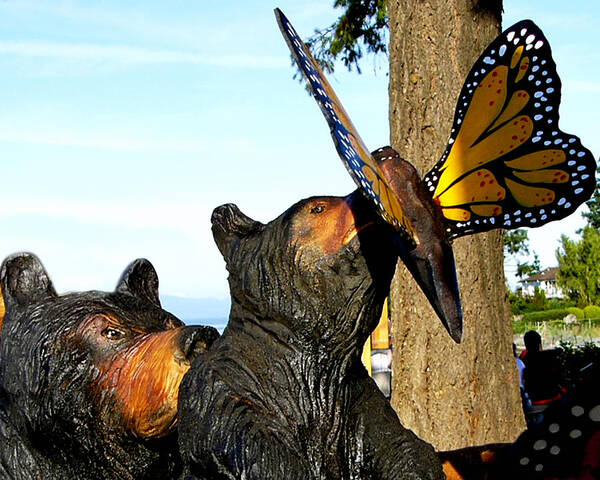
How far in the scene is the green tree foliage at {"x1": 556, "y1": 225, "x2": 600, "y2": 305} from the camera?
115 feet

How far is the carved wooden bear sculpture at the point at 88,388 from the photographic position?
129cm

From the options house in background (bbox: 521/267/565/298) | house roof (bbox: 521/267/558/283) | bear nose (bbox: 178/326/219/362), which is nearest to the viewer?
bear nose (bbox: 178/326/219/362)

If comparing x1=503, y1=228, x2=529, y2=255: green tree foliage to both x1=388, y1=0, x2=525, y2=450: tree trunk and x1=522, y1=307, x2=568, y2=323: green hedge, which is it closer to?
x1=522, y1=307, x2=568, y2=323: green hedge

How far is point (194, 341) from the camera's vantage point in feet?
4.18

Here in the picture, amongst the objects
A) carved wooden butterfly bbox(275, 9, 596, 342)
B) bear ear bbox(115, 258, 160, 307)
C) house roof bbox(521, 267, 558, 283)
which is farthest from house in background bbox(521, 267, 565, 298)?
carved wooden butterfly bbox(275, 9, 596, 342)

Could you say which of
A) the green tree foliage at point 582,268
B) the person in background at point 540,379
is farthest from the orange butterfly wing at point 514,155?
the green tree foliage at point 582,268

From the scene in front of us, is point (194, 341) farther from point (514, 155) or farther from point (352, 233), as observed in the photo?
point (514, 155)

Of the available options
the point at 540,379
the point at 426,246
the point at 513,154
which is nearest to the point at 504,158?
the point at 513,154

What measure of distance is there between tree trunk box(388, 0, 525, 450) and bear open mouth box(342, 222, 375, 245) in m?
2.45

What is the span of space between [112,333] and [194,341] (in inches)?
7.2

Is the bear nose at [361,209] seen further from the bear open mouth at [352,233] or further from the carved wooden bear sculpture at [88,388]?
the carved wooden bear sculpture at [88,388]

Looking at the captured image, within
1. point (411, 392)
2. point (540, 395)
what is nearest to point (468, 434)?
point (411, 392)

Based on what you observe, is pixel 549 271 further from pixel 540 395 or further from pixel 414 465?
pixel 414 465

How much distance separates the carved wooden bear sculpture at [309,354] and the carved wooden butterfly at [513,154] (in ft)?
0.61
